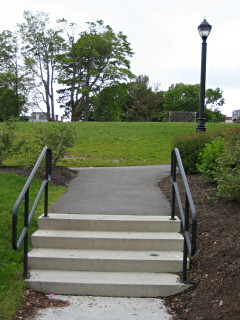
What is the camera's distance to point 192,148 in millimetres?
9117

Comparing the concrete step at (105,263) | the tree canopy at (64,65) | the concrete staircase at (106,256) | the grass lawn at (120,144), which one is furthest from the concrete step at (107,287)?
the tree canopy at (64,65)

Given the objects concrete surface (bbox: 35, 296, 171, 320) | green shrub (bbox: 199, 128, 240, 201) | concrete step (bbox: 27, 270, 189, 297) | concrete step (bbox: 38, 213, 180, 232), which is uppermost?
green shrub (bbox: 199, 128, 240, 201)

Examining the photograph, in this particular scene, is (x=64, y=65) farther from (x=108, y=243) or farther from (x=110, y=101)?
(x=108, y=243)

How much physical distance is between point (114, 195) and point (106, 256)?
245 cm

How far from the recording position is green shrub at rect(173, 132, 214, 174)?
9.05 metres

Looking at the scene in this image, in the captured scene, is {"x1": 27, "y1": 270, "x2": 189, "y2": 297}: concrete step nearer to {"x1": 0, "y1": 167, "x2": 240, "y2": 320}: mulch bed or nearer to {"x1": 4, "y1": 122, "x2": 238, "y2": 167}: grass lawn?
{"x1": 0, "y1": 167, "x2": 240, "y2": 320}: mulch bed

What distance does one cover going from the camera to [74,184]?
27.1 ft

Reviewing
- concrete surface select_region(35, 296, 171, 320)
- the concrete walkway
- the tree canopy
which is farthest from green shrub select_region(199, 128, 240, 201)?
the tree canopy

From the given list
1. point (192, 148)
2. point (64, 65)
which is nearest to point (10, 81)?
point (64, 65)

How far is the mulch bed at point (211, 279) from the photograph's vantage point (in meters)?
3.60

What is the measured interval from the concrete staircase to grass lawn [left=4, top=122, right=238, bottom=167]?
16.5 feet

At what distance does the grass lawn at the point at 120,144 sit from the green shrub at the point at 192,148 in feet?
9.61

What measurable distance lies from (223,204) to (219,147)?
159 centimetres

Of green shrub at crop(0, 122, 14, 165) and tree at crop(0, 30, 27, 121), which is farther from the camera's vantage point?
tree at crop(0, 30, 27, 121)
